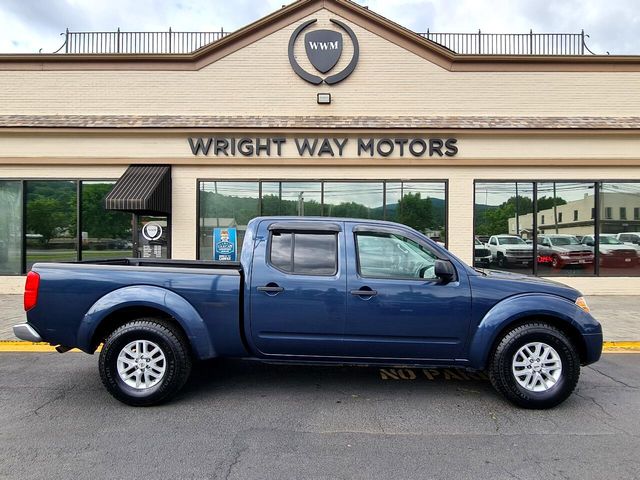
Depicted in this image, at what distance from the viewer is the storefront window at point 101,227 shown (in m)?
10.7

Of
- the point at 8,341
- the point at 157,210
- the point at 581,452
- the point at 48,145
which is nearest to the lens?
the point at 581,452

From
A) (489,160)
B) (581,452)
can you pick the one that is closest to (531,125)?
(489,160)

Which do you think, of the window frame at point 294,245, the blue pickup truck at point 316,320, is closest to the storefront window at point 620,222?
the blue pickup truck at point 316,320

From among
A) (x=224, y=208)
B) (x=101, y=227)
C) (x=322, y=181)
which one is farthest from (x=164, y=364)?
(x=101, y=227)

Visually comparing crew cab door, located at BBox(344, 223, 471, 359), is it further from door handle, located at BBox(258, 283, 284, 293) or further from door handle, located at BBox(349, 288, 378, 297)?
door handle, located at BBox(258, 283, 284, 293)

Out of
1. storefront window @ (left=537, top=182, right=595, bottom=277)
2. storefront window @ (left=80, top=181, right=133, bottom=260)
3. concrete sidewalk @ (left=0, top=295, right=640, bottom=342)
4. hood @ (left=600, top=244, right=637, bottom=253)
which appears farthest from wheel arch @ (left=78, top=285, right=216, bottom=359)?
hood @ (left=600, top=244, right=637, bottom=253)

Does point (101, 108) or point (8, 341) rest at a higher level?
point (101, 108)

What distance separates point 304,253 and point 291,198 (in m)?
6.69

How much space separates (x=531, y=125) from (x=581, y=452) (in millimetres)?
9334

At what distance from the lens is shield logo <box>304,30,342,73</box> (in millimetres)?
10984

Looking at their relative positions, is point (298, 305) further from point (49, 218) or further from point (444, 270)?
point (49, 218)

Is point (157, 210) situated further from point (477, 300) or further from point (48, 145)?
point (477, 300)

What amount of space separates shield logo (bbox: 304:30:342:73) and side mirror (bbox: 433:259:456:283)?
870 cm

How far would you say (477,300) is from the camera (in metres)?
3.91
